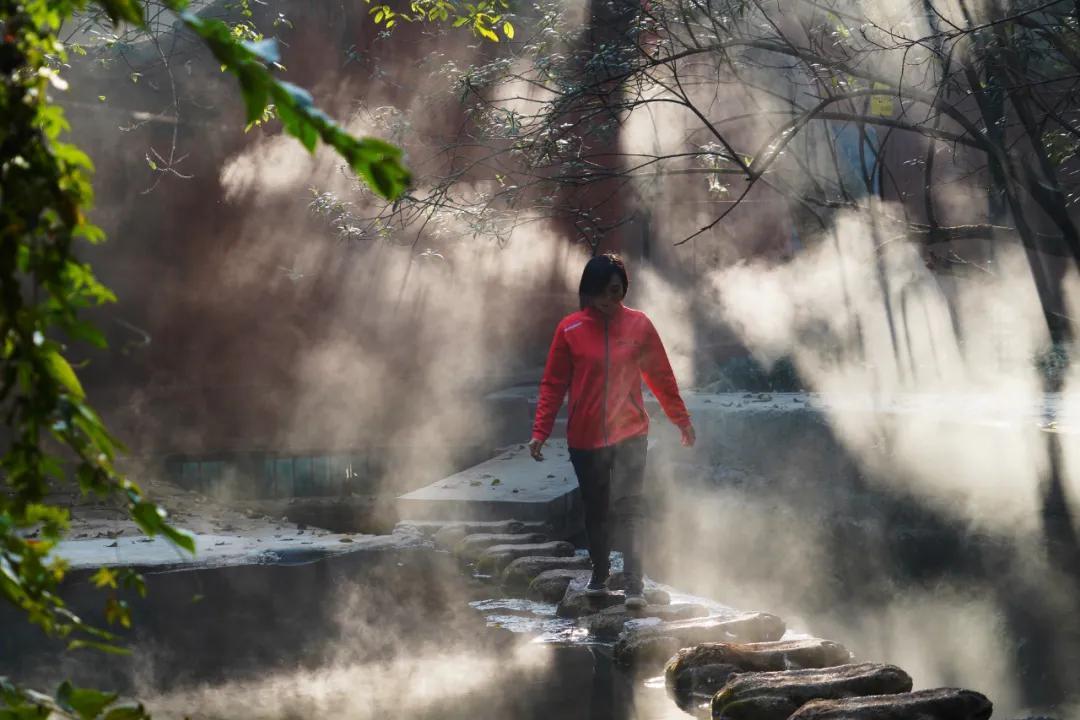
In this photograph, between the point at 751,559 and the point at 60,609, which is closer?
the point at 60,609

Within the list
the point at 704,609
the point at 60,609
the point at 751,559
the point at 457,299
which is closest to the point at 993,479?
the point at 751,559

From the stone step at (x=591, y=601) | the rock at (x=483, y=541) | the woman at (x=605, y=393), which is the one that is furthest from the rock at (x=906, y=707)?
the rock at (x=483, y=541)

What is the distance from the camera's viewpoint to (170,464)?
530 inches

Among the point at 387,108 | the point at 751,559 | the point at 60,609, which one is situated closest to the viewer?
the point at 60,609

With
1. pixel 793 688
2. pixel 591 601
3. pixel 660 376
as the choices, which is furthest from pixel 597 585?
pixel 793 688

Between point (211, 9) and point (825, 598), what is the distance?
32.5ft

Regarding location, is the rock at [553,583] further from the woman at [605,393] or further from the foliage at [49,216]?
the foliage at [49,216]

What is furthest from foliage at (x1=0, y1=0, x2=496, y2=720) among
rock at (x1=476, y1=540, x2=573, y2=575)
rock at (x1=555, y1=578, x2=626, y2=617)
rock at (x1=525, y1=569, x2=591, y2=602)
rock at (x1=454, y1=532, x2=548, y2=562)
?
rock at (x1=454, y1=532, x2=548, y2=562)

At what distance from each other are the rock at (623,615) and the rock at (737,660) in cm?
81

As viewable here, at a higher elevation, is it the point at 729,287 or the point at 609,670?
the point at 729,287

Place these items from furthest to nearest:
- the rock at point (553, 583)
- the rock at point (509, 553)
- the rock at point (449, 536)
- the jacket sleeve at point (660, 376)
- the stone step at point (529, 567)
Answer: the rock at point (449, 536), the rock at point (509, 553), the stone step at point (529, 567), the rock at point (553, 583), the jacket sleeve at point (660, 376)

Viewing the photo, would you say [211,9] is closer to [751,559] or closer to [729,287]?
[729,287]

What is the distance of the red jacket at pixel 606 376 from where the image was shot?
6785 millimetres

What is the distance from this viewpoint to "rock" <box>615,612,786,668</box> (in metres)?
5.64
